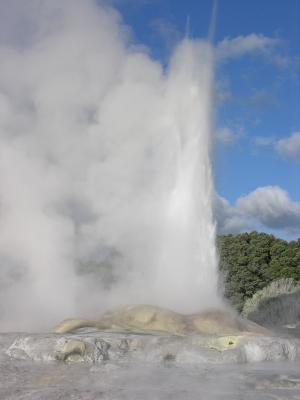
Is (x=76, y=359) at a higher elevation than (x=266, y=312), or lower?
lower

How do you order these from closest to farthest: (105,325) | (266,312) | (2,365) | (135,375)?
(135,375) → (2,365) → (105,325) → (266,312)

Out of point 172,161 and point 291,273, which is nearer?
point 172,161

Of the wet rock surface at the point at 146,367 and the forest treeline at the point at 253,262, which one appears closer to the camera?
the wet rock surface at the point at 146,367

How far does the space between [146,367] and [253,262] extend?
26801 mm

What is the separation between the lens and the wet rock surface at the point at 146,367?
5445 millimetres

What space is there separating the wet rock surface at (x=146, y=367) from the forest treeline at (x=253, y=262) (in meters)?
21.7

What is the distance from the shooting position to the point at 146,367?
6816mm

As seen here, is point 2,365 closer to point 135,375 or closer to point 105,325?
point 135,375

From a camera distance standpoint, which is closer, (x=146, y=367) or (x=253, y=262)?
(x=146, y=367)

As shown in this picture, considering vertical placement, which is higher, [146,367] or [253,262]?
[253,262]

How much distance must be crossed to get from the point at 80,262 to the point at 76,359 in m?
10.4

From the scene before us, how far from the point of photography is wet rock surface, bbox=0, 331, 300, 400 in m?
5.45

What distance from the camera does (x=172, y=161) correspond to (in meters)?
12.9

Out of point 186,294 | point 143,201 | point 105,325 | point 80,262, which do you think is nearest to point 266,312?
point 80,262
